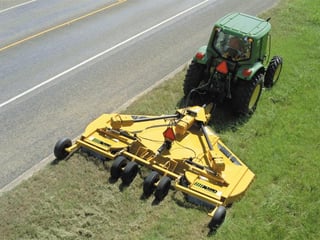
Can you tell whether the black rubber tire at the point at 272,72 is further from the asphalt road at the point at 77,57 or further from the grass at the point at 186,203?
the asphalt road at the point at 77,57

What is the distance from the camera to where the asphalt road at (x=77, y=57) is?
11.8 meters

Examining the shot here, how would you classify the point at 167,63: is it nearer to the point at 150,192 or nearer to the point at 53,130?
the point at 53,130

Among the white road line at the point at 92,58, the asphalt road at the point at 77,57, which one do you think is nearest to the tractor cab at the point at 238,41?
the asphalt road at the point at 77,57

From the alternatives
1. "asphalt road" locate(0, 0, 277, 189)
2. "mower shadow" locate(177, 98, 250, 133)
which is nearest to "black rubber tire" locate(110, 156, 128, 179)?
"asphalt road" locate(0, 0, 277, 189)

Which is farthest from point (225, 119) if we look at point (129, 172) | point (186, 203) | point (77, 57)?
point (77, 57)

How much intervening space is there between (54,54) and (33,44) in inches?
49.8

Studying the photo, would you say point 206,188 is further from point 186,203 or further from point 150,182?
point 150,182

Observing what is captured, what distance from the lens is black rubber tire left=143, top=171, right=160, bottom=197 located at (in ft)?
29.9

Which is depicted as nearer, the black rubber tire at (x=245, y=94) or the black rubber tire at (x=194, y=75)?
the black rubber tire at (x=245, y=94)

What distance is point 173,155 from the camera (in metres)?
9.70

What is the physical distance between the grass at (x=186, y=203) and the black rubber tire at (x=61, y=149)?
0.76 feet

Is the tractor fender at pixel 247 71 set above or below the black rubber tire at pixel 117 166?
above

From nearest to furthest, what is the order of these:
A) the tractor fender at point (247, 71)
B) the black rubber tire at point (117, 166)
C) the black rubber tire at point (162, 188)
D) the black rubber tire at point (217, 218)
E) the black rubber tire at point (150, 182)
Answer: the black rubber tire at point (217, 218), the black rubber tire at point (162, 188), the black rubber tire at point (150, 182), the black rubber tire at point (117, 166), the tractor fender at point (247, 71)

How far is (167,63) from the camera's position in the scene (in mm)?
15875
